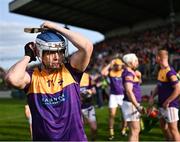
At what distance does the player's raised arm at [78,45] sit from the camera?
12.6 feet

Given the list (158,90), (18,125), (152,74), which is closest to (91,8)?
(152,74)

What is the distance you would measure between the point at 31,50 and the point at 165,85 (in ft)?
15.7

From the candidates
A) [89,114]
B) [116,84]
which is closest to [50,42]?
[89,114]

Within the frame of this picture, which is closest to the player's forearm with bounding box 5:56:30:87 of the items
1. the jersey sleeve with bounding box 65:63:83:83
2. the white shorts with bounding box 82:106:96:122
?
the jersey sleeve with bounding box 65:63:83:83

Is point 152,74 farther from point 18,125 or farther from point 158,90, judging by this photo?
point 158,90

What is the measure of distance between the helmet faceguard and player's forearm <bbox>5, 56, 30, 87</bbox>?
0.58 ft

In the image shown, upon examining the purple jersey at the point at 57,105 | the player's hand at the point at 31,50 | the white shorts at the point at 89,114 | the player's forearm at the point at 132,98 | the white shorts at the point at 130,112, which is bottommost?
the white shorts at the point at 89,114

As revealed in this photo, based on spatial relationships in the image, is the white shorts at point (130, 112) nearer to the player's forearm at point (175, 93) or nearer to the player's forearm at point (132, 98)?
the player's forearm at point (132, 98)

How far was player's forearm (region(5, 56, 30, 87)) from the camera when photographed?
13.0ft

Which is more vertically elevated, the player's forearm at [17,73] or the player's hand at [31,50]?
the player's hand at [31,50]

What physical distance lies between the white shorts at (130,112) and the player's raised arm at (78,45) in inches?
177

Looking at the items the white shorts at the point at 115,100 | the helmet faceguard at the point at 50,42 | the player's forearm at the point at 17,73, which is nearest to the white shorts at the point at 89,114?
the white shorts at the point at 115,100

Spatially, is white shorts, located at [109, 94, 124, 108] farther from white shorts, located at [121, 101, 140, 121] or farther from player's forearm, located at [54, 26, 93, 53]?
player's forearm, located at [54, 26, 93, 53]

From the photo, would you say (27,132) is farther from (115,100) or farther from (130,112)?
(130,112)
